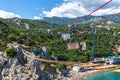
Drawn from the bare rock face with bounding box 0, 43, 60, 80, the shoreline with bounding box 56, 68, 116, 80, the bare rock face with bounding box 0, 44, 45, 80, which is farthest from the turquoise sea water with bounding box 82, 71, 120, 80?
the bare rock face with bounding box 0, 44, 45, 80

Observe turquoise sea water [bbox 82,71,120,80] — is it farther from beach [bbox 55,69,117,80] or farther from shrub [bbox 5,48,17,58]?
shrub [bbox 5,48,17,58]

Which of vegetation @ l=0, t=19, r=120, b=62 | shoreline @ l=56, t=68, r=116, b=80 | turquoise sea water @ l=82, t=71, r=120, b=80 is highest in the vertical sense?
vegetation @ l=0, t=19, r=120, b=62

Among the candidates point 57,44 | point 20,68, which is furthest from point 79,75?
point 20,68

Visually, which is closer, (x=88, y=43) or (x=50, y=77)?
(x=50, y=77)

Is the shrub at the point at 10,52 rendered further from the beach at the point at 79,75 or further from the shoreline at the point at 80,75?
the shoreline at the point at 80,75

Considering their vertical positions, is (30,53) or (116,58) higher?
(30,53)

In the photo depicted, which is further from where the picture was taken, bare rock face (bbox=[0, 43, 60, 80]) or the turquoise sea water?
the turquoise sea water

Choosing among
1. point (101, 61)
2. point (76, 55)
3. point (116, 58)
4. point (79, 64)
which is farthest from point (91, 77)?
point (116, 58)

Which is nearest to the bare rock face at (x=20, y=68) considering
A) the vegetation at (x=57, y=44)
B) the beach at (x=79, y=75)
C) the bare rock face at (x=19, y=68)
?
the bare rock face at (x=19, y=68)

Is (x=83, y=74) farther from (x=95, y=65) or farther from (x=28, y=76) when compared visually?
(x=28, y=76)

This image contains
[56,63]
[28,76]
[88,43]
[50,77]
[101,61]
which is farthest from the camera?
[88,43]

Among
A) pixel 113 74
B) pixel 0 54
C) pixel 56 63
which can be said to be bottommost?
pixel 113 74
